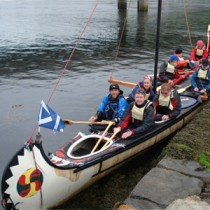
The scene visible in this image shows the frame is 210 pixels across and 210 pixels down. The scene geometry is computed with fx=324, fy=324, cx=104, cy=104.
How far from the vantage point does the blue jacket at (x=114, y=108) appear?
1017 cm

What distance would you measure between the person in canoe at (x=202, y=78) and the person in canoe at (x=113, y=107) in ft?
14.4

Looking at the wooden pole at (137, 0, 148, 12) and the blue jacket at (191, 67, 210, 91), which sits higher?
the wooden pole at (137, 0, 148, 12)

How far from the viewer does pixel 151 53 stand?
86.9 ft

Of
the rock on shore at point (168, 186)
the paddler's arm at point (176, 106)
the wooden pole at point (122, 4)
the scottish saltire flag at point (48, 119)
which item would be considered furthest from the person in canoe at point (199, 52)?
the wooden pole at point (122, 4)

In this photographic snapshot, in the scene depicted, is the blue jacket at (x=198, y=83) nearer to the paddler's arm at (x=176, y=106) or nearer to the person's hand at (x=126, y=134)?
the paddler's arm at (x=176, y=106)

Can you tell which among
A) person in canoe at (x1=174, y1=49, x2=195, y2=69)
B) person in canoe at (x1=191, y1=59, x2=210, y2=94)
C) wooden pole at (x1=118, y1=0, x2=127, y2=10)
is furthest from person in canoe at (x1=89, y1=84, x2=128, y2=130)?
wooden pole at (x1=118, y1=0, x2=127, y2=10)

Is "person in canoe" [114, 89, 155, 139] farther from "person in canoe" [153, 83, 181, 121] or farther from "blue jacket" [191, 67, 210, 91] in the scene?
"blue jacket" [191, 67, 210, 91]

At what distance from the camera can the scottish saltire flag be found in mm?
7246

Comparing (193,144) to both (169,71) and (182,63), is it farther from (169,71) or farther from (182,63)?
(182,63)

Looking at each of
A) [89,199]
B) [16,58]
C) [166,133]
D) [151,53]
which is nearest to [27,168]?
[89,199]

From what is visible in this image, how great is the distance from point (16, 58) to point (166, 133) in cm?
1722

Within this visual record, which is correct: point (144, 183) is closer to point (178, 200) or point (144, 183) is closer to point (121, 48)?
point (178, 200)

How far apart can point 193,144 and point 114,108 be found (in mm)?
2987

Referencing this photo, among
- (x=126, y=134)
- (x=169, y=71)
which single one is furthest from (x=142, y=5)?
(x=126, y=134)
